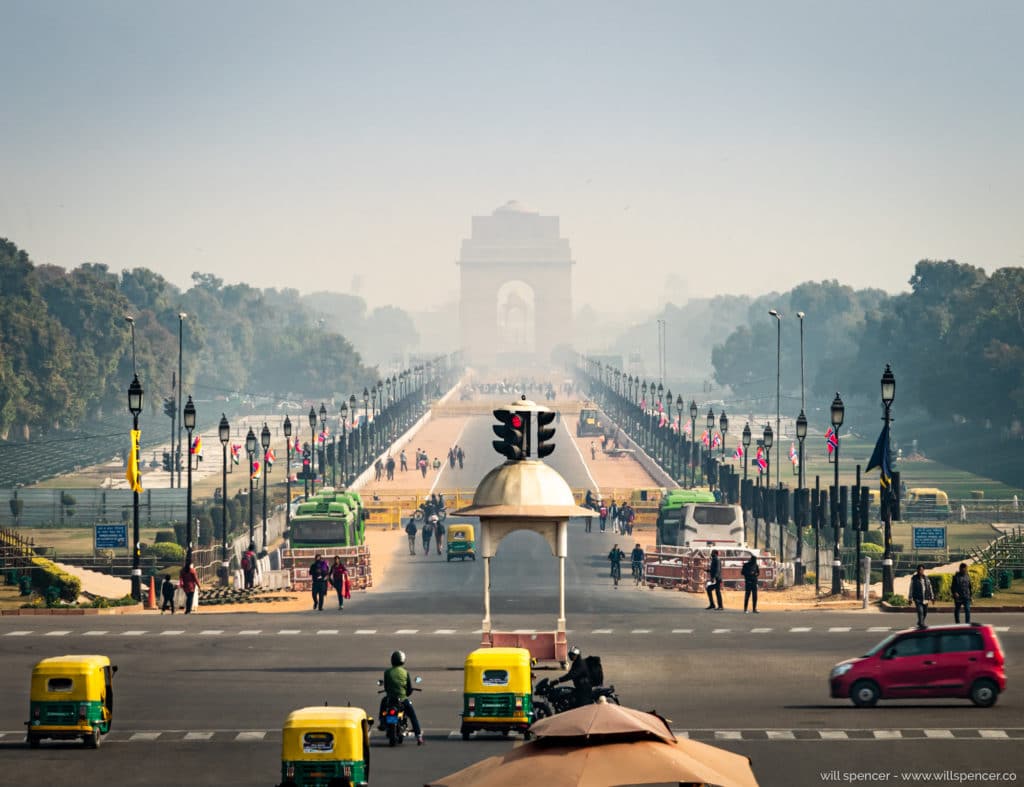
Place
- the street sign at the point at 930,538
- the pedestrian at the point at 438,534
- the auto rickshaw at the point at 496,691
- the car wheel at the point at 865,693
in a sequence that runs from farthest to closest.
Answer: the pedestrian at the point at 438,534 → the street sign at the point at 930,538 → the car wheel at the point at 865,693 → the auto rickshaw at the point at 496,691

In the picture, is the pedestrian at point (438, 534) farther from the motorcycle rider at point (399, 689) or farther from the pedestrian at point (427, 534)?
the motorcycle rider at point (399, 689)

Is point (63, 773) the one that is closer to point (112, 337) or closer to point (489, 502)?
point (489, 502)

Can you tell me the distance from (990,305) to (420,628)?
104m

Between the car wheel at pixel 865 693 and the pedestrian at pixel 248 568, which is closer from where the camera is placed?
the car wheel at pixel 865 693

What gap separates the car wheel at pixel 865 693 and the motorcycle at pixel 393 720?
6.89 meters

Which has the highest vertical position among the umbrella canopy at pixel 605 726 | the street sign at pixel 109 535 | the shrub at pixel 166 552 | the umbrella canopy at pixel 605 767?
the street sign at pixel 109 535

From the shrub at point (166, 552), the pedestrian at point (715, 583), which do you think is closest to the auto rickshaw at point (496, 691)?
the pedestrian at point (715, 583)

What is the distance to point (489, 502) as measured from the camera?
30.1m

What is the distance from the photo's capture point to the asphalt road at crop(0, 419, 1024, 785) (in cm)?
2316

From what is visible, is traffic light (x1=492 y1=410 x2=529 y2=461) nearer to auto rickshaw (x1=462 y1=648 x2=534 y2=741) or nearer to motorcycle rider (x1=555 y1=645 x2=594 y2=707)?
auto rickshaw (x1=462 y1=648 x2=534 y2=741)

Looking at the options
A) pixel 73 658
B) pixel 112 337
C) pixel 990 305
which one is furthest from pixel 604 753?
pixel 112 337

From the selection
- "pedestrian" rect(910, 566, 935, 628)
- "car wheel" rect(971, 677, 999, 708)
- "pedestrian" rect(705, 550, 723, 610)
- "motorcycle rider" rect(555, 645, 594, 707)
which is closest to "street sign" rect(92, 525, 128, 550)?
"pedestrian" rect(705, 550, 723, 610)

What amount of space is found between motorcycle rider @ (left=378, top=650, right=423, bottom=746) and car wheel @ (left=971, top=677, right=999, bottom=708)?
813cm

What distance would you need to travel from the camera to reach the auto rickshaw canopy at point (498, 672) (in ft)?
80.9
